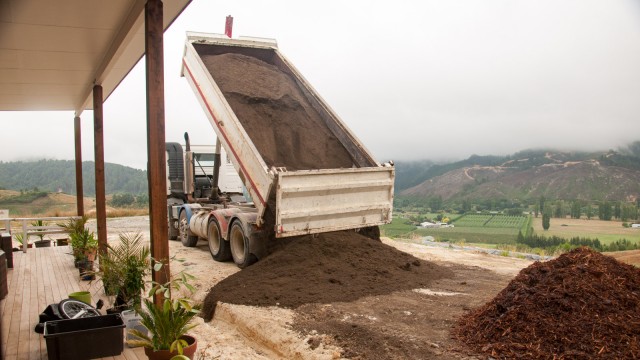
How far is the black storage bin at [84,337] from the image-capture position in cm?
380

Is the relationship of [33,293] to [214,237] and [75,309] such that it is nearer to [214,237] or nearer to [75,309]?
[75,309]

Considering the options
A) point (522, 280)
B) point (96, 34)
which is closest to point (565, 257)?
point (522, 280)

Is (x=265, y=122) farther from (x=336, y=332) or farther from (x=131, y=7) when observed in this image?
(x=336, y=332)

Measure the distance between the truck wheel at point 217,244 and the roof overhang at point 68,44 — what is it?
307cm

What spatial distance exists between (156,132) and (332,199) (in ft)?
12.1

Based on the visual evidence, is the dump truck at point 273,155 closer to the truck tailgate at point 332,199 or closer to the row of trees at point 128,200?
the truck tailgate at point 332,199

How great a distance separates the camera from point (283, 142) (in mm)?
8688

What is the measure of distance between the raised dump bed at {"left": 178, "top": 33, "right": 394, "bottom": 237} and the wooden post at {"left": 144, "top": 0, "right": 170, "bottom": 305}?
2619 millimetres

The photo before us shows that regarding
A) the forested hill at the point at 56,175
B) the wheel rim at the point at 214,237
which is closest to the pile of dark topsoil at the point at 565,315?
the wheel rim at the point at 214,237

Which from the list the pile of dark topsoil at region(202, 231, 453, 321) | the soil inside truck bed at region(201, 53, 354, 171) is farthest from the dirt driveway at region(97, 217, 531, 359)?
the soil inside truck bed at region(201, 53, 354, 171)

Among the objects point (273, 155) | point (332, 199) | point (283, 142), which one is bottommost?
point (332, 199)

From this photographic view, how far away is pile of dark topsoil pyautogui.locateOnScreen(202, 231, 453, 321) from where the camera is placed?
20.9ft

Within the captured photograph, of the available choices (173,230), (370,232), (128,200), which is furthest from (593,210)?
(128,200)

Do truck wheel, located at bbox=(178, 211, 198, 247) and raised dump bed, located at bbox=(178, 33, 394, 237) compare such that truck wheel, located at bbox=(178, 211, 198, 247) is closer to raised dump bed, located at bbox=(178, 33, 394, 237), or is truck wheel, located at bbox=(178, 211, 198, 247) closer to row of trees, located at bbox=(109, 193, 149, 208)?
raised dump bed, located at bbox=(178, 33, 394, 237)
